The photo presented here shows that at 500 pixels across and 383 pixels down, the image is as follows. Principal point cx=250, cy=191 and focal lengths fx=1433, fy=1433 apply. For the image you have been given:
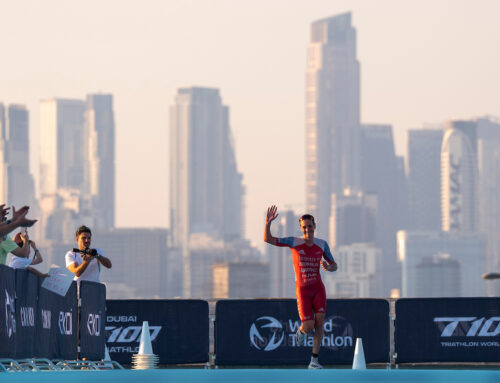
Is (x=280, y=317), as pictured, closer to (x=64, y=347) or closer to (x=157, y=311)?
(x=157, y=311)

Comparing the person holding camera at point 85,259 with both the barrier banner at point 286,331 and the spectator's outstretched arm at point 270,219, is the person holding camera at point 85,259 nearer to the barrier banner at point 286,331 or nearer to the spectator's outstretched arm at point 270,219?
the spectator's outstretched arm at point 270,219

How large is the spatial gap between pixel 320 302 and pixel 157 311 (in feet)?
26.3

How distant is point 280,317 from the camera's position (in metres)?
24.2

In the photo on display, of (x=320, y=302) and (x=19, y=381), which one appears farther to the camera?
(x=320, y=302)

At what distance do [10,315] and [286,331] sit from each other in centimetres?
1037

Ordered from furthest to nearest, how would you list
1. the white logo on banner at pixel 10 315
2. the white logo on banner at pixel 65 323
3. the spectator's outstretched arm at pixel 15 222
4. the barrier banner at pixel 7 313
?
the white logo on banner at pixel 65 323, the white logo on banner at pixel 10 315, the barrier banner at pixel 7 313, the spectator's outstretched arm at pixel 15 222

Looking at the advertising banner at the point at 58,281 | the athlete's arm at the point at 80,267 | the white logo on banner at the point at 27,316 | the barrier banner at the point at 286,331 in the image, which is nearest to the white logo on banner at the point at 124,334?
the barrier banner at the point at 286,331

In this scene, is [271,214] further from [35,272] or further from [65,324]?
[65,324]

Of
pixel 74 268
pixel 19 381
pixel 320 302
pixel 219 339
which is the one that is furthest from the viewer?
pixel 219 339

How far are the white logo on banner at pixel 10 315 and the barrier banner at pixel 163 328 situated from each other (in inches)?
367

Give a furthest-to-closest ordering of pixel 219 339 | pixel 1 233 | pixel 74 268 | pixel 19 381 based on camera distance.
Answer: pixel 219 339 < pixel 74 268 < pixel 1 233 < pixel 19 381

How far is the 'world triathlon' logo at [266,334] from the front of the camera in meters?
24.1

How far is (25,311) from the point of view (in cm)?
1528

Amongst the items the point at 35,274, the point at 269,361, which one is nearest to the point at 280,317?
the point at 269,361
